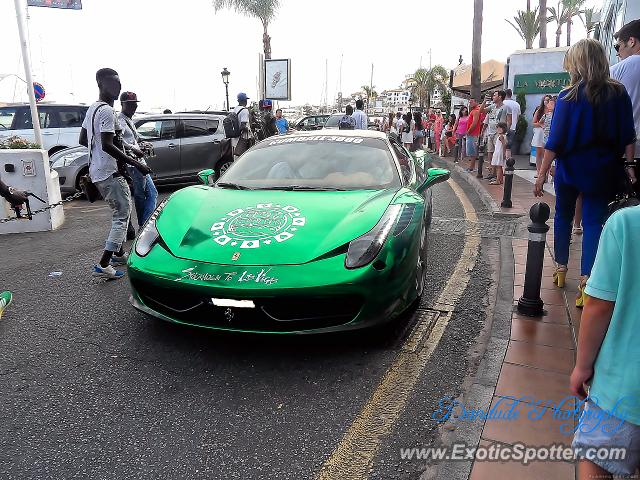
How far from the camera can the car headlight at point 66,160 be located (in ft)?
29.7

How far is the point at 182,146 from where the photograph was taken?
10.0m

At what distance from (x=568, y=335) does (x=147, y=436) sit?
2.49 meters

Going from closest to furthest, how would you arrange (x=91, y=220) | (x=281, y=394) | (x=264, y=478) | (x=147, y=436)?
(x=264, y=478), (x=147, y=436), (x=281, y=394), (x=91, y=220)

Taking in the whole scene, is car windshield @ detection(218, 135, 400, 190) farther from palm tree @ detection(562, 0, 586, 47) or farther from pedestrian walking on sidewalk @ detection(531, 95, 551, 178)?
palm tree @ detection(562, 0, 586, 47)

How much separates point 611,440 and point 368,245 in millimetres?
1776

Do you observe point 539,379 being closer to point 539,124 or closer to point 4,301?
point 4,301

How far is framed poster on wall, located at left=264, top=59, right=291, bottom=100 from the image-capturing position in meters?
19.4

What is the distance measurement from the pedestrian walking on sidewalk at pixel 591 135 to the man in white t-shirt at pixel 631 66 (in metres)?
0.51

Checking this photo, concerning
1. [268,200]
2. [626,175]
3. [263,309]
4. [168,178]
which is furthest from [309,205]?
[168,178]

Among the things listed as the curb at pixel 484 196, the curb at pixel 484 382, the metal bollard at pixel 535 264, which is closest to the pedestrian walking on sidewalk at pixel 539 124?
the curb at pixel 484 196

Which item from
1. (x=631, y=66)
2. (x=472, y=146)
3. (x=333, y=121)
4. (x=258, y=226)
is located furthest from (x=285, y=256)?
(x=333, y=121)

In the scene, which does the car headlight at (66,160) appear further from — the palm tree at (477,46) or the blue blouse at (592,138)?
the palm tree at (477,46)

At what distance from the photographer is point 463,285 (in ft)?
14.1

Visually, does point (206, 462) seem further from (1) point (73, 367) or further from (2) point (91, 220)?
(2) point (91, 220)
